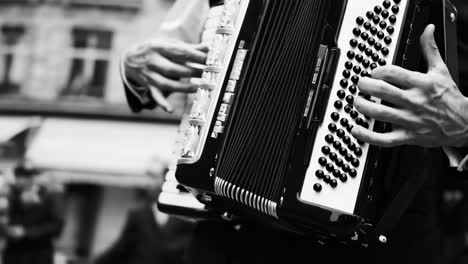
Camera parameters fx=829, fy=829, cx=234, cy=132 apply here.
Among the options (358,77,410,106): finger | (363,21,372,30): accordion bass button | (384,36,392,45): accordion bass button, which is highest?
(363,21,372,30): accordion bass button

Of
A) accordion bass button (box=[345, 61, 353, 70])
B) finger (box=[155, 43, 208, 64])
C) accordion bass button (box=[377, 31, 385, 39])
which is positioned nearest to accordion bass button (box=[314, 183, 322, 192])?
accordion bass button (box=[345, 61, 353, 70])

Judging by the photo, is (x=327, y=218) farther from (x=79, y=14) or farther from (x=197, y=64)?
(x=79, y=14)

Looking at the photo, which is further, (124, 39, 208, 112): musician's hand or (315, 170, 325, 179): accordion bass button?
(124, 39, 208, 112): musician's hand

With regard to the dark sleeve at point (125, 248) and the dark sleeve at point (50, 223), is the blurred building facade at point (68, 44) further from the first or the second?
the dark sleeve at point (125, 248)

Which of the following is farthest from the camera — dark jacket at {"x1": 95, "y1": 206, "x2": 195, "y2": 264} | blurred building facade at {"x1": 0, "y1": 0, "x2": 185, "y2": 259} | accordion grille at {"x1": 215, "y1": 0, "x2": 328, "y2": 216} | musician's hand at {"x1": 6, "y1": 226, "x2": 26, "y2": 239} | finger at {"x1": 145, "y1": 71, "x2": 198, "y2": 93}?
blurred building facade at {"x1": 0, "y1": 0, "x2": 185, "y2": 259}

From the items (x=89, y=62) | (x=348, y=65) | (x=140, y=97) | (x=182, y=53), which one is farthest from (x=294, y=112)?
(x=89, y=62)

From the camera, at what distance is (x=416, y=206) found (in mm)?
2348

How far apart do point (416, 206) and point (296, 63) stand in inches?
20.8

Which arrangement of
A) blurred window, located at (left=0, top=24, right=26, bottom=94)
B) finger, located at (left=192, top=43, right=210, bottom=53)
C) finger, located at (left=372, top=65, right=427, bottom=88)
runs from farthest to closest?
1. blurred window, located at (left=0, top=24, right=26, bottom=94)
2. finger, located at (left=192, top=43, right=210, bottom=53)
3. finger, located at (left=372, top=65, right=427, bottom=88)

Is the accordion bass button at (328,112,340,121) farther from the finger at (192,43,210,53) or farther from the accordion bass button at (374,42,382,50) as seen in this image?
the finger at (192,43,210,53)

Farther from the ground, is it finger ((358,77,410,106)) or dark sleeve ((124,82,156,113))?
finger ((358,77,410,106))

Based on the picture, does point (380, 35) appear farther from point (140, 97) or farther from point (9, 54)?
point (9, 54)

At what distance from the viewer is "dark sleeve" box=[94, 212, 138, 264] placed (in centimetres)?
645

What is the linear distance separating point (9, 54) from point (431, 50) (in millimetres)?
16272
